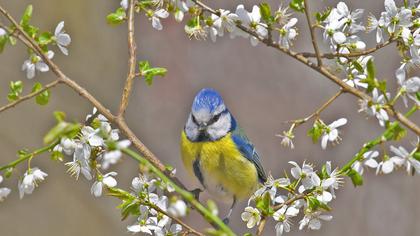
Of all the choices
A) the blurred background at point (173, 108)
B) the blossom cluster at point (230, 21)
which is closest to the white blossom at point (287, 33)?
the blossom cluster at point (230, 21)

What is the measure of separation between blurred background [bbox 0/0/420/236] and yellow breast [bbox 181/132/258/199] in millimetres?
967

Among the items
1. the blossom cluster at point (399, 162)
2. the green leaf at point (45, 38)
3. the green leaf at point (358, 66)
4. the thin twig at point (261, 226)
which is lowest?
the thin twig at point (261, 226)

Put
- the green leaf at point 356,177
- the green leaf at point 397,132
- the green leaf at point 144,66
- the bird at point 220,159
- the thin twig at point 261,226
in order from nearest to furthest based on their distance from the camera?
the green leaf at point 397,132 → the green leaf at point 356,177 → the thin twig at point 261,226 → the green leaf at point 144,66 → the bird at point 220,159

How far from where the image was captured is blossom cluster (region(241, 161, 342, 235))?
115 cm

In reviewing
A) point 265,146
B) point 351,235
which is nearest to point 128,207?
point 265,146

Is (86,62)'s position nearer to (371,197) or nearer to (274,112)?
(274,112)

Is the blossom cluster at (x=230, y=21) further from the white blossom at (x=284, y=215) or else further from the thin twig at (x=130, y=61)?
the white blossom at (x=284, y=215)

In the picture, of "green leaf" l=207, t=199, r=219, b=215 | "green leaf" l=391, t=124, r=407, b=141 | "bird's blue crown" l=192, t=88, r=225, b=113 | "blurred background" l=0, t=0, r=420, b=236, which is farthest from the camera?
"blurred background" l=0, t=0, r=420, b=236

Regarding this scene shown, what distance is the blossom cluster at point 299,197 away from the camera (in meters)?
1.15

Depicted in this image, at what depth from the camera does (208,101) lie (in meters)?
1.69

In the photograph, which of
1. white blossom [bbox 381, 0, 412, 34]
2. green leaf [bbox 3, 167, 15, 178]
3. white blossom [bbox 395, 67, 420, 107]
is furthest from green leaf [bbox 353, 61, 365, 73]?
green leaf [bbox 3, 167, 15, 178]

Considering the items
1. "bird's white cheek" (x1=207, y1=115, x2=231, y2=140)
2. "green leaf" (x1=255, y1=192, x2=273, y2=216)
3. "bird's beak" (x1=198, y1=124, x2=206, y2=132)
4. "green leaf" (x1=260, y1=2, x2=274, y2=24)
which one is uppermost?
"green leaf" (x1=260, y1=2, x2=274, y2=24)

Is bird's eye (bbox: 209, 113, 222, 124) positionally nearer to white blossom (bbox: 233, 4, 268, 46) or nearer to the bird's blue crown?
the bird's blue crown

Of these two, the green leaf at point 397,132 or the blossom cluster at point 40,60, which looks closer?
the green leaf at point 397,132
